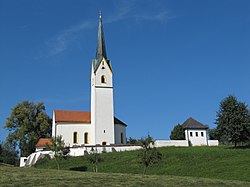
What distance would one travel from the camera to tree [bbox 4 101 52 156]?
223 ft

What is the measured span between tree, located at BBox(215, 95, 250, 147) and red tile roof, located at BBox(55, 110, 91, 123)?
23624mm

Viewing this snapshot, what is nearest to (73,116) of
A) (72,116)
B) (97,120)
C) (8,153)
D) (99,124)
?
(72,116)

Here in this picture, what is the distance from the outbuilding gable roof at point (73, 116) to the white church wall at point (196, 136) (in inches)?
460

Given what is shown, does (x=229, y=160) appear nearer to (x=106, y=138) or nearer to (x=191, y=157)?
(x=191, y=157)

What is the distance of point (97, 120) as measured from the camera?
203 ft

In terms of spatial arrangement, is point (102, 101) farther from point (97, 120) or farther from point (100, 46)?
point (100, 46)

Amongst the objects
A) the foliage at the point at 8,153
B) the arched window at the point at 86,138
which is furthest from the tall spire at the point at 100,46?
the foliage at the point at 8,153

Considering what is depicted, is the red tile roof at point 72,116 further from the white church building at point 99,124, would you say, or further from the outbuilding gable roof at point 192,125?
the outbuilding gable roof at point 192,125

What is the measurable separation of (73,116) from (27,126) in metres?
10.3

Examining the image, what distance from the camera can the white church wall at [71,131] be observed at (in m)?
62.4

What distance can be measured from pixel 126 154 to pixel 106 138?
1222 centimetres

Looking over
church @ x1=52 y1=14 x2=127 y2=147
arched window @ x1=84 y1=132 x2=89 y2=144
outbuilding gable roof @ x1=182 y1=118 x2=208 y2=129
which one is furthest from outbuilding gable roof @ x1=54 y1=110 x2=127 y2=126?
outbuilding gable roof @ x1=182 y1=118 x2=208 y2=129

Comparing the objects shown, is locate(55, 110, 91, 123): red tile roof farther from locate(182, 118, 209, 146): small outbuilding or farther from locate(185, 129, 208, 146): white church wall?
locate(185, 129, 208, 146): white church wall

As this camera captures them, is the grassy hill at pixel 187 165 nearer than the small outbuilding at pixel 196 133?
Yes
